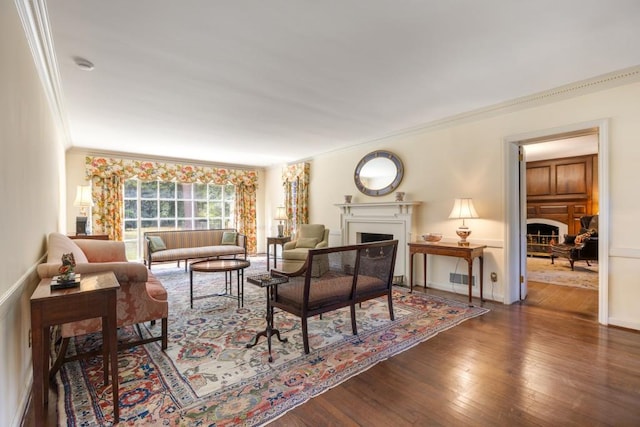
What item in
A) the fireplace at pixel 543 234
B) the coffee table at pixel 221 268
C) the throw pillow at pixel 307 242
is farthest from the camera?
the fireplace at pixel 543 234

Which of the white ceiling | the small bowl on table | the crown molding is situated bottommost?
the small bowl on table

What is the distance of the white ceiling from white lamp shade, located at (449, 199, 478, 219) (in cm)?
118

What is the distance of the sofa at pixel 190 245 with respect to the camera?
5.56 metres

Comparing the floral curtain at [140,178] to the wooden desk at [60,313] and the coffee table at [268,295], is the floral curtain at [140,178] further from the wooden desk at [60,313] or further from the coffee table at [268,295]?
the coffee table at [268,295]

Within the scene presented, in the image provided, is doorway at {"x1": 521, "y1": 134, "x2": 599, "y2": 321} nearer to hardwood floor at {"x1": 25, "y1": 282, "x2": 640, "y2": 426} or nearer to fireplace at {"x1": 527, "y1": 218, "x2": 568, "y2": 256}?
fireplace at {"x1": 527, "y1": 218, "x2": 568, "y2": 256}

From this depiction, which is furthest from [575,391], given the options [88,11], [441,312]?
[88,11]

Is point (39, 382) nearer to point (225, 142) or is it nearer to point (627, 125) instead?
point (225, 142)

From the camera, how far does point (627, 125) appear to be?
2.88m

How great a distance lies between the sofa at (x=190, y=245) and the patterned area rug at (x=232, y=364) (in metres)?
2.29

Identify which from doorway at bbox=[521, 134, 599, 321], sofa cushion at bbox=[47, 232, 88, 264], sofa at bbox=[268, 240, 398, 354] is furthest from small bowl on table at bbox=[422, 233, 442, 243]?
sofa cushion at bbox=[47, 232, 88, 264]

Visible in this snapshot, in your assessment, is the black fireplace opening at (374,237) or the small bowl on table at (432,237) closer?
the small bowl on table at (432,237)

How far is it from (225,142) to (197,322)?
11.0 feet

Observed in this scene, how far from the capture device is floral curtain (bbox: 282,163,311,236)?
6.73m

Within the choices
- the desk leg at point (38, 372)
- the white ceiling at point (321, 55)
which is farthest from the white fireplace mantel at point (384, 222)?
the desk leg at point (38, 372)
